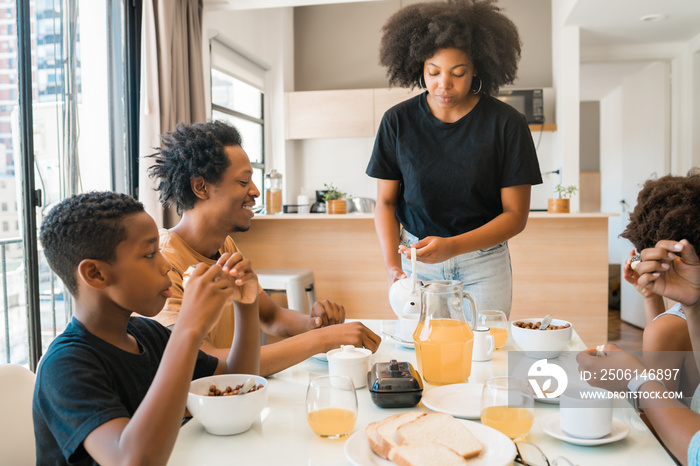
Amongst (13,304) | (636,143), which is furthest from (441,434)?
(636,143)

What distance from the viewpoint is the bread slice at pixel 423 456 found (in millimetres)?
739

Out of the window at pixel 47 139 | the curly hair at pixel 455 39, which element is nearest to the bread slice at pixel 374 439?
the curly hair at pixel 455 39

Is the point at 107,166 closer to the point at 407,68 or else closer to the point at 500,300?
the point at 407,68

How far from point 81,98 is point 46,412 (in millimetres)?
2630

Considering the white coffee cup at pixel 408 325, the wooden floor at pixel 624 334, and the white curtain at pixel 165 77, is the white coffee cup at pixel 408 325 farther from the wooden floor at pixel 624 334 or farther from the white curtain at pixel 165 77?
the wooden floor at pixel 624 334

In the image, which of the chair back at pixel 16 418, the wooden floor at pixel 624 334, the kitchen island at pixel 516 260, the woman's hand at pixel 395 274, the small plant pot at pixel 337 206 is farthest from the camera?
the wooden floor at pixel 624 334

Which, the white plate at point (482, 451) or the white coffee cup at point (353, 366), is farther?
the white coffee cup at point (353, 366)

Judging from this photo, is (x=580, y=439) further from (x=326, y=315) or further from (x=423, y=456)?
(x=326, y=315)

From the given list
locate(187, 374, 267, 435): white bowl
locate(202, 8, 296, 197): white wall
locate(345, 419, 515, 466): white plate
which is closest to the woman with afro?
locate(345, 419, 515, 466): white plate

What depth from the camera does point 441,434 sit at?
0.82 metres

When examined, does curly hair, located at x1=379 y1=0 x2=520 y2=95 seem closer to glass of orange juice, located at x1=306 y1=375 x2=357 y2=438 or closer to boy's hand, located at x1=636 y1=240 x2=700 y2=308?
boy's hand, located at x1=636 y1=240 x2=700 y2=308

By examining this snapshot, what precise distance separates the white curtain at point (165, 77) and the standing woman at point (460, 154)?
1814 mm

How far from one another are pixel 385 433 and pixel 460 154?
44.6 inches

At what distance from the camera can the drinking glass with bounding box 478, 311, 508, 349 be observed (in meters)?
1.37
